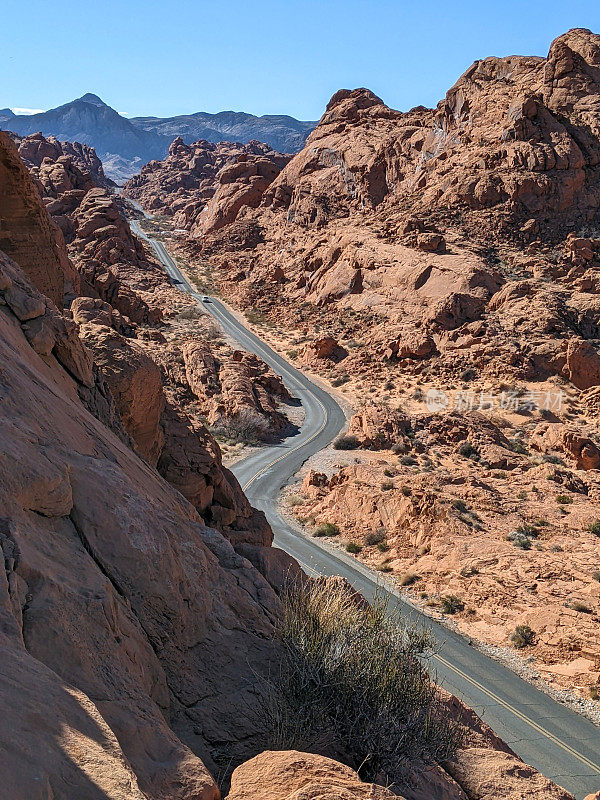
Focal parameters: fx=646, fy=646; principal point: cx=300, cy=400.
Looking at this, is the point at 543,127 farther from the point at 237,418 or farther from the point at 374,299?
the point at 237,418

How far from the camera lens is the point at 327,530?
76.2ft

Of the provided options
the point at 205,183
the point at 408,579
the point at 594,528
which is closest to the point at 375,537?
the point at 408,579

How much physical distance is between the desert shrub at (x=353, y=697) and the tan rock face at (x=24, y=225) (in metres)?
10.8

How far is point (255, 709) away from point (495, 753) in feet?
9.09

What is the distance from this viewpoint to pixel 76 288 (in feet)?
57.3

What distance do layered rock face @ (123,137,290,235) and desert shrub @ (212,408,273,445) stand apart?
56.7 m

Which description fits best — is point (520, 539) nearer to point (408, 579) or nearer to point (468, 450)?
point (408, 579)

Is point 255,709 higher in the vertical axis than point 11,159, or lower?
lower

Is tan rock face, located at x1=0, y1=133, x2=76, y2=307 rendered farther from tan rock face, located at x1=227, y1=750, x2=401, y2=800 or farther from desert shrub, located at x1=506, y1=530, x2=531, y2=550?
desert shrub, located at x1=506, y1=530, x2=531, y2=550

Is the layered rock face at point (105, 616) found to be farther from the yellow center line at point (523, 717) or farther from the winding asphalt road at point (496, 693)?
the yellow center line at point (523, 717)

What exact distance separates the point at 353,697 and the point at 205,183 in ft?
439

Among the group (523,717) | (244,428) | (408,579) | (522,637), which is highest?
(244,428)

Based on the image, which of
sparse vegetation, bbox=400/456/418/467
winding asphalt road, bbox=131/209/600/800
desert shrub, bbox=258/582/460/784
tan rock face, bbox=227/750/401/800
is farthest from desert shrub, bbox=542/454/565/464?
tan rock face, bbox=227/750/401/800

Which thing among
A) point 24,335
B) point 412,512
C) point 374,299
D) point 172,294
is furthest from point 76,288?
point 172,294
